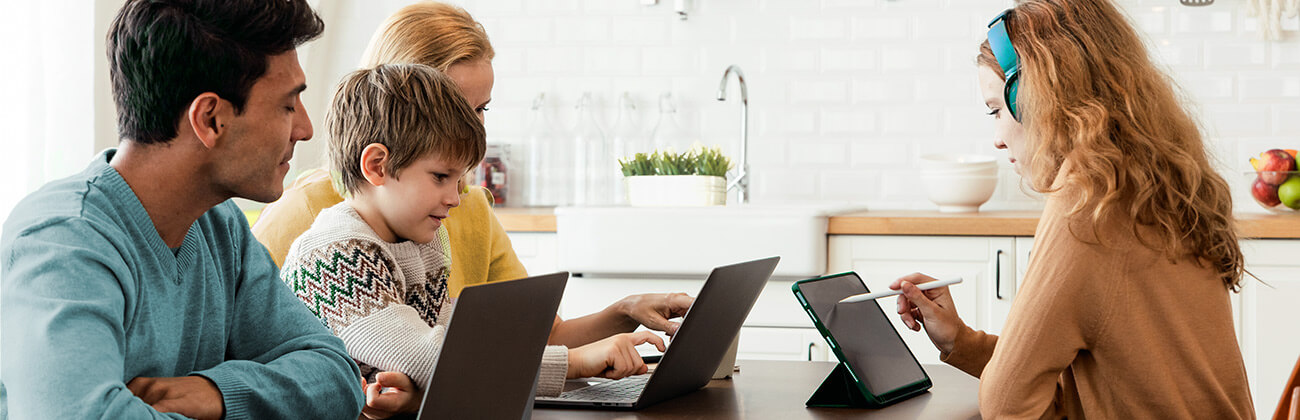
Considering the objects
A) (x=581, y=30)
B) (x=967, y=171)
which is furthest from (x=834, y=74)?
(x=581, y=30)

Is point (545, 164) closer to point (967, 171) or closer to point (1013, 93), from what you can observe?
point (967, 171)

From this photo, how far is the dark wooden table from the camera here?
123 centimetres

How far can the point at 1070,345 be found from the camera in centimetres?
128

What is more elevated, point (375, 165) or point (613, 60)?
point (613, 60)

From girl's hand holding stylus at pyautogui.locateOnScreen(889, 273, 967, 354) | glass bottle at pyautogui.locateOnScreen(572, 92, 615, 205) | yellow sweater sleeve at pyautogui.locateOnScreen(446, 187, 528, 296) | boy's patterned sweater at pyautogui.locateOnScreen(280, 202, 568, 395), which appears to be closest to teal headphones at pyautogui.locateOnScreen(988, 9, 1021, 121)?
girl's hand holding stylus at pyautogui.locateOnScreen(889, 273, 967, 354)

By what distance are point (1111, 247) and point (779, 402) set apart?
41cm

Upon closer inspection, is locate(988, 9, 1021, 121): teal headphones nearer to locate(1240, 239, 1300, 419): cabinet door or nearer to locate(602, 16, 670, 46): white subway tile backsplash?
locate(1240, 239, 1300, 419): cabinet door

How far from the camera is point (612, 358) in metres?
1.33

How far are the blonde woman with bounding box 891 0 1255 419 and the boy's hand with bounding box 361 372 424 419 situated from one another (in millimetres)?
621

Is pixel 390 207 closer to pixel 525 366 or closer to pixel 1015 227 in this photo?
pixel 525 366

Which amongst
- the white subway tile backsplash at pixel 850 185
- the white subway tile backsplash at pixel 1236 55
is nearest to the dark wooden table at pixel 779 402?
the white subway tile backsplash at pixel 850 185

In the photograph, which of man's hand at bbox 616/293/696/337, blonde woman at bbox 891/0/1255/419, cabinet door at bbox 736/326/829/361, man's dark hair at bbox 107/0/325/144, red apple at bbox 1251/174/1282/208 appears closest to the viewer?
man's dark hair at bbox 107/0/325/144

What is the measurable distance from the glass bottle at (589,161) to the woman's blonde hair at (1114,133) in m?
2.60

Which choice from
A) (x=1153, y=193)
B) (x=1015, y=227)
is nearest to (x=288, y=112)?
(x=1153, y=193)
